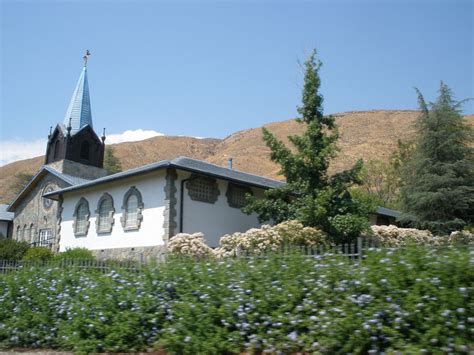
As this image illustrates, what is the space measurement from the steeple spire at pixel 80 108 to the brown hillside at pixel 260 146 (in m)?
23.2

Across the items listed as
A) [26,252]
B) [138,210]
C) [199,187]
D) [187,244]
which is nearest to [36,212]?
[26,252]

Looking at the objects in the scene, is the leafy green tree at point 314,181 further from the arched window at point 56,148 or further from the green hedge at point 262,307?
the arched window at point 56,148

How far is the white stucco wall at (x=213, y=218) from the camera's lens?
72.1 ft

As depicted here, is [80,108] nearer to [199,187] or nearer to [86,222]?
[86,222]

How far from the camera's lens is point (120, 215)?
23891 mm

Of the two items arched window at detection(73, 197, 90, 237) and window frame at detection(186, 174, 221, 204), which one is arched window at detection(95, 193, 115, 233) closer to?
arched window at detection(73, 197, 90, 237)

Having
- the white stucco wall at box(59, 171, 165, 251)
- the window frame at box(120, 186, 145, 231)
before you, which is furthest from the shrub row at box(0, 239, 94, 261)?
the window frame at box(120, 186, 145, 231)

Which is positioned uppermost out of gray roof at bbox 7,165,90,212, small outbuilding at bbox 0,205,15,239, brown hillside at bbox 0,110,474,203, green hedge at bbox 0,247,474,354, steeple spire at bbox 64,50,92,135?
brown hillside at bbox 0,110,474,203

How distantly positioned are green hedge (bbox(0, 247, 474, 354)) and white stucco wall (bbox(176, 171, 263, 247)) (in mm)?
12447

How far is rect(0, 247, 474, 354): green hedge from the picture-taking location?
5.59 meters

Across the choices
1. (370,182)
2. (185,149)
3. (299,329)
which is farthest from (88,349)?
(185,149)

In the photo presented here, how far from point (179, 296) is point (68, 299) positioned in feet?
7.87

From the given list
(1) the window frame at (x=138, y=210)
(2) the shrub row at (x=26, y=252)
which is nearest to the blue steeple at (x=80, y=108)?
(2) the shrub row at (x=26, y=252)

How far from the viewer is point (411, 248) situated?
20.3 feet
